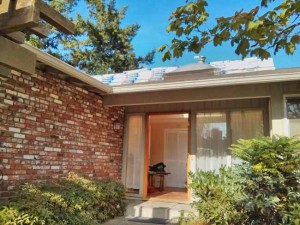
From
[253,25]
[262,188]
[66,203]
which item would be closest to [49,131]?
[66,203]

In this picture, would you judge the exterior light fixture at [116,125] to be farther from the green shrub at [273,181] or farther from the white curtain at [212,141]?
the green shrub at [273,181]

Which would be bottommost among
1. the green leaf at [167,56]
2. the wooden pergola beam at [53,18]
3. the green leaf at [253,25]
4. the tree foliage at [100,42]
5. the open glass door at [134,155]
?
the open glass door at [134,155]

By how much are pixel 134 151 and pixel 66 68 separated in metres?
3.65

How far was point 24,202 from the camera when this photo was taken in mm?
4191

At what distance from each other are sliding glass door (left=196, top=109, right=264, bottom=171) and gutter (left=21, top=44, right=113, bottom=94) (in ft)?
8.46

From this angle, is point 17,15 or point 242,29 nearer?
point 17,15

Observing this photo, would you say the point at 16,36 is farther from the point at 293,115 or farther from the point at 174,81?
the point at 293,115

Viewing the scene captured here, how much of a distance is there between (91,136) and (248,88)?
366 cm

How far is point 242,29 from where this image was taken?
2.70 metres

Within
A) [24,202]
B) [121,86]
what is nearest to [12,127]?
[24,202]

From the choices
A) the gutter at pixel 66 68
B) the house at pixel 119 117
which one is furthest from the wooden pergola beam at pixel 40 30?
the house at pixel 119 117

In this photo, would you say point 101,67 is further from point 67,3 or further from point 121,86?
point 121,86

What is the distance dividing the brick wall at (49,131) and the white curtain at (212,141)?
2331mm

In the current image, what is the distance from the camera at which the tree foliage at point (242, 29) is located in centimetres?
267
